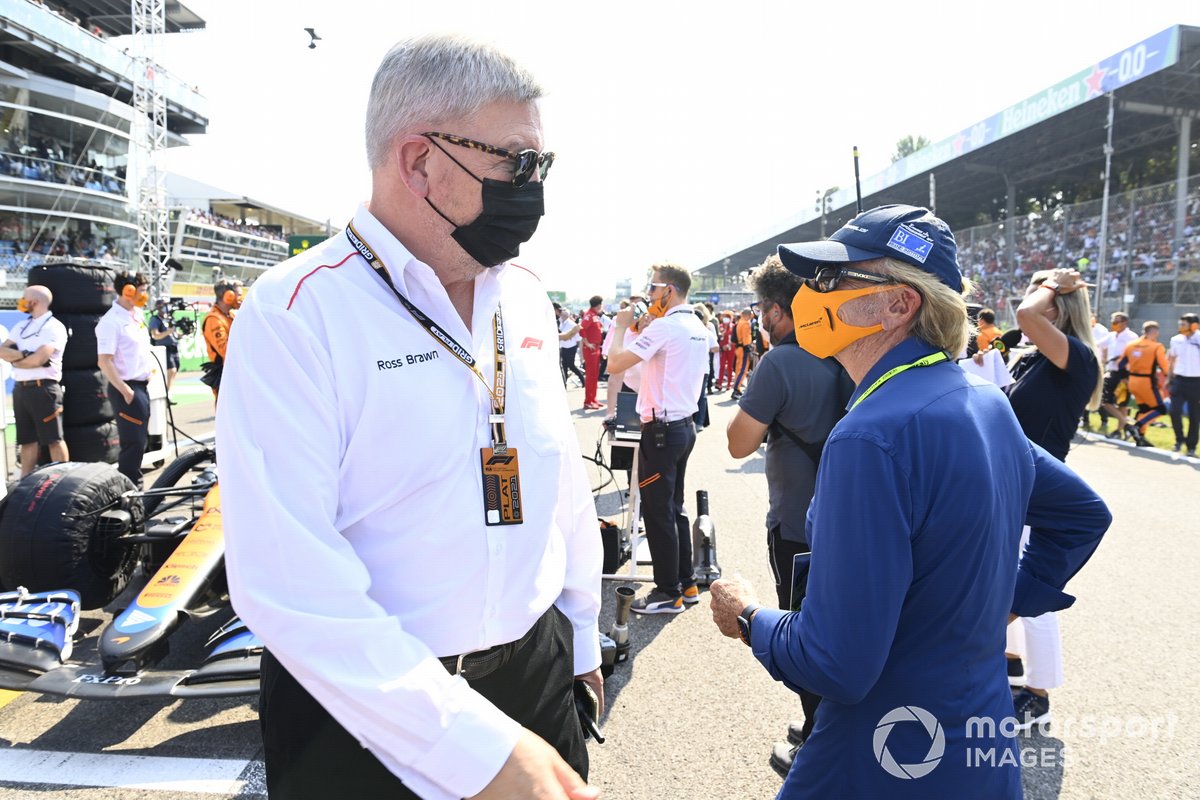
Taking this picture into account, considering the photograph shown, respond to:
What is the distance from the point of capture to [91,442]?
8.41 meters

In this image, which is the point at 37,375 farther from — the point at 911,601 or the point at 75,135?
the point at 75,135

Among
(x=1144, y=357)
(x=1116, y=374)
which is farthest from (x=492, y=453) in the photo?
(x=1116, y=374)

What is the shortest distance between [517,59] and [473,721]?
1177 millimetres

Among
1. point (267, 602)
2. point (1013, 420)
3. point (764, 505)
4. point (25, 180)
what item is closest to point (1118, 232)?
point (764, 505)

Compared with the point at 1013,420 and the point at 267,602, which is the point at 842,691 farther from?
the point at 267,602

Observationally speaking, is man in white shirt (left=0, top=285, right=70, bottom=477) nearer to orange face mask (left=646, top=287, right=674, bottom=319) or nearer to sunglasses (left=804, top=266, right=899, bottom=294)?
orange face mask (left=646, top=287, right=674, bottom=319)

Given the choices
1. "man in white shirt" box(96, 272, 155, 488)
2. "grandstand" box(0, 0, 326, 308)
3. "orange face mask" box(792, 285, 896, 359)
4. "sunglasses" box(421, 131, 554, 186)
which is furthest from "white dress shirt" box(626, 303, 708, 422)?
"grandstand" box(0, 0, 326, 308)

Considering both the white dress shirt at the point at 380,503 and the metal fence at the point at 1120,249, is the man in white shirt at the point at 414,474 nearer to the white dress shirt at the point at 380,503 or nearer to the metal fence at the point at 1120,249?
the white dress shirt at the point at 380,503

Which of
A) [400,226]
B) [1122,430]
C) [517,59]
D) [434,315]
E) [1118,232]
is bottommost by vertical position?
[1122,430]

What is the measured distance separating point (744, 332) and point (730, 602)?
16.5m

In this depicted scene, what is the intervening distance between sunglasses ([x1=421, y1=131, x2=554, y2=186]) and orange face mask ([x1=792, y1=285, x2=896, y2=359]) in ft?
2.42

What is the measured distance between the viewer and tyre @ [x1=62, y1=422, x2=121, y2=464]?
830 cm

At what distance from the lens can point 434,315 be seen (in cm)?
138

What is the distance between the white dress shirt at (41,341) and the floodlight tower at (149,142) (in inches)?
1291
